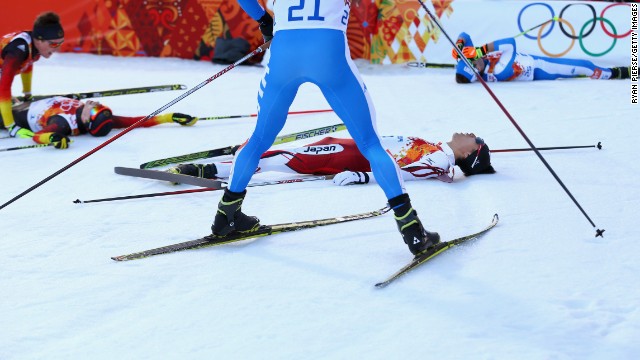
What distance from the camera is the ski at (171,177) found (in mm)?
4461

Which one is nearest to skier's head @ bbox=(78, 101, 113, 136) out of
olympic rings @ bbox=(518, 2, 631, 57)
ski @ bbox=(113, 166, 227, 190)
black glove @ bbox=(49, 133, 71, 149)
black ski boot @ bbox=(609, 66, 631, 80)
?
black glove @ bbox=(49, 133, 71, 149)

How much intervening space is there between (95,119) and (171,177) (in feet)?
6.06

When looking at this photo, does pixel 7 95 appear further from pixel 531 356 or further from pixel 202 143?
pixel 531 356

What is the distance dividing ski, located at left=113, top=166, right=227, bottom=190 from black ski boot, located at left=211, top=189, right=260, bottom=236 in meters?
0.82

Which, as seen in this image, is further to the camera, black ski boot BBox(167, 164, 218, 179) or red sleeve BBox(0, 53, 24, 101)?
red sleeve BBox(0, 53, 24, 101)

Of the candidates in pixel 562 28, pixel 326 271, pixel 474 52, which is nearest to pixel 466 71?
pixel 474 52

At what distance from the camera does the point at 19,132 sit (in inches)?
240

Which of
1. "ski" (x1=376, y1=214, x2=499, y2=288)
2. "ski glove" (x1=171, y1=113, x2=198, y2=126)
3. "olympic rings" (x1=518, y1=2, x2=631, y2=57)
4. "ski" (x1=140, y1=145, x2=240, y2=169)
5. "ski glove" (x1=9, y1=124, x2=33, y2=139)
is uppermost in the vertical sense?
"olympic rings" (x1=518, y1=2, x2=631, y2=57)

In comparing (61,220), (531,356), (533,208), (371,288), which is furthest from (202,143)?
(531,356)

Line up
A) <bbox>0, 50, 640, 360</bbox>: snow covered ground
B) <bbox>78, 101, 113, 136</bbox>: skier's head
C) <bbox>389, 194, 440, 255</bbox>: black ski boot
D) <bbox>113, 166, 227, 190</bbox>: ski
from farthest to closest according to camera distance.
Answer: <bbox>78, 101, 113, 136</bbox>: skier's head → <bbox>113, 166, 227, 190</bbox>: ski → <bbox>389, 194, 440, 255</bbox>: black ski boot → <bbox>0, 50, 640, 360</bbox>: snow covered ground

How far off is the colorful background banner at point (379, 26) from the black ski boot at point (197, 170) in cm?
514

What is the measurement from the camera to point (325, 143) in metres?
4.77

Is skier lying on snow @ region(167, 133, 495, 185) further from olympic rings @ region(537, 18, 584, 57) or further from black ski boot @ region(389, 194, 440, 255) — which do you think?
olympic rings @ region(537, 18, 584, 57)

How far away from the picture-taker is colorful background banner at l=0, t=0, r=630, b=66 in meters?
8.69
